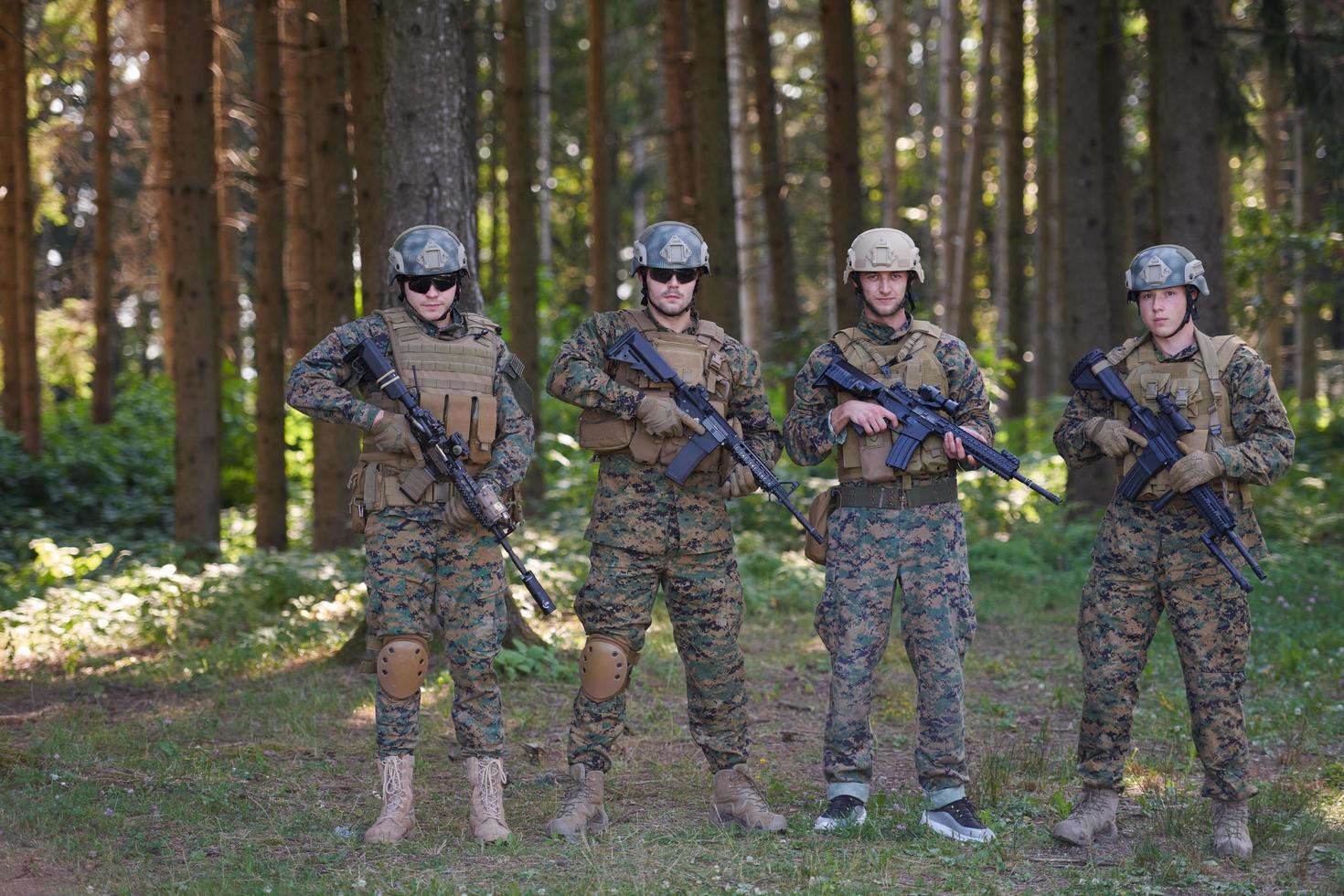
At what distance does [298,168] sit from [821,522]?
49.1 feet

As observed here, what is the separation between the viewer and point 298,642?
880cm

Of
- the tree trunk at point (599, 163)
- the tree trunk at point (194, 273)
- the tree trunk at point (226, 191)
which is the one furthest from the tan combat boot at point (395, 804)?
the tree trunk at point (599, 163)

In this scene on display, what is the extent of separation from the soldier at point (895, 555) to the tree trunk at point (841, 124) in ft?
28.7

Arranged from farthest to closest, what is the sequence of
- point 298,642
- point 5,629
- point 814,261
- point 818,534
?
point 814,261
point 5,629
point 298,642
point 818,534

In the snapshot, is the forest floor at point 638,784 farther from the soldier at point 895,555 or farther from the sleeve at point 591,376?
the sleeve at point 591,376

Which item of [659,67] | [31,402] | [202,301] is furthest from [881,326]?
[659,67]

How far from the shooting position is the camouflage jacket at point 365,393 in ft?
17.6

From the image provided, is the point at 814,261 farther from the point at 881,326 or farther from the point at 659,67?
the point at 881,326

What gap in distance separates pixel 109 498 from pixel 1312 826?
16245 mm

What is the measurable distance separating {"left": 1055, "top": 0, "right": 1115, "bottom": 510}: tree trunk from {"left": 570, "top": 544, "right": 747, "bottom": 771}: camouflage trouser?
27.0 ft

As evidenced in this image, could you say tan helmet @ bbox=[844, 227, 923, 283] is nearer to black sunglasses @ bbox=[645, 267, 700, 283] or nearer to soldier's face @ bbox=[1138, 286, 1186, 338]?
black sunglasses @ bbox=[645, 267, 700, 283]

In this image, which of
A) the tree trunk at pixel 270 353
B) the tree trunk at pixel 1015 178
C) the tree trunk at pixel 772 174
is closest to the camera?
the tree trunk at pixel 270 353

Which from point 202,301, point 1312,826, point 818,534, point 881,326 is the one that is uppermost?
point 202,301

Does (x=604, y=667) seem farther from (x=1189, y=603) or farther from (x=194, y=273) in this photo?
(x=194, y=273)
